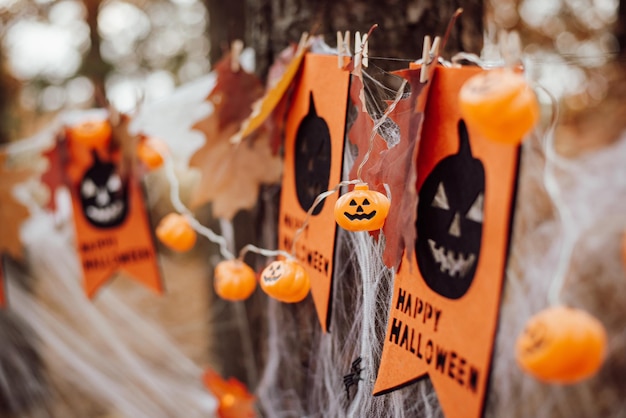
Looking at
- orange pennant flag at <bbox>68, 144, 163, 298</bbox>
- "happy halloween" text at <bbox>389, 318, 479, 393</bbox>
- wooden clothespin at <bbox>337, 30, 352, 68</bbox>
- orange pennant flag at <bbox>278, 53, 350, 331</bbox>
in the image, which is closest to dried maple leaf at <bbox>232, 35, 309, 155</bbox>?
orange pennant flag at <bbox>278, 53, 350, 331</bbox>

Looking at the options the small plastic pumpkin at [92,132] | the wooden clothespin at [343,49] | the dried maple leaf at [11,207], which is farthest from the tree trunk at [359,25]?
the dried maple leaf at [11,207]

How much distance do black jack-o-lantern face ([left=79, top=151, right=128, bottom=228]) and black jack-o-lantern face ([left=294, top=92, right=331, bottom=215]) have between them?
0.68 meters

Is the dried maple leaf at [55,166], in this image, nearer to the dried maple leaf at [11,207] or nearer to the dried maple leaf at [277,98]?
the dried maple leaf at [11,207]

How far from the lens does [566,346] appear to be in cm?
47

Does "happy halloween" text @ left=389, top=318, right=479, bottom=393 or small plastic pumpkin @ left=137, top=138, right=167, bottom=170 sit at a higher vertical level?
small plastic pumpkin @ left=137, top=138, right=167, bottom=170

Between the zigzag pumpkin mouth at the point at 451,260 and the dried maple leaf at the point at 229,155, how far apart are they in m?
0.53

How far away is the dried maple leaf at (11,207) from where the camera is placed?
1646 mm

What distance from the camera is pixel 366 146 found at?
0.84 meters

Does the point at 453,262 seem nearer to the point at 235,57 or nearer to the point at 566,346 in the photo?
the point at 566,346

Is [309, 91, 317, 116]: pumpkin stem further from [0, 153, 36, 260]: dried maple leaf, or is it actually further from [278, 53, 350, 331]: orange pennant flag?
[0, 153, 36, 260]: dried maple leaf

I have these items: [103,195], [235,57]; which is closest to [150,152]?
[103,195]

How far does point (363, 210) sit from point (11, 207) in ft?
4.31

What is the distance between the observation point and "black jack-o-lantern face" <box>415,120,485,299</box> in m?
0.65

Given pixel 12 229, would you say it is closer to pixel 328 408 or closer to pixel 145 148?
pixel 145 148
